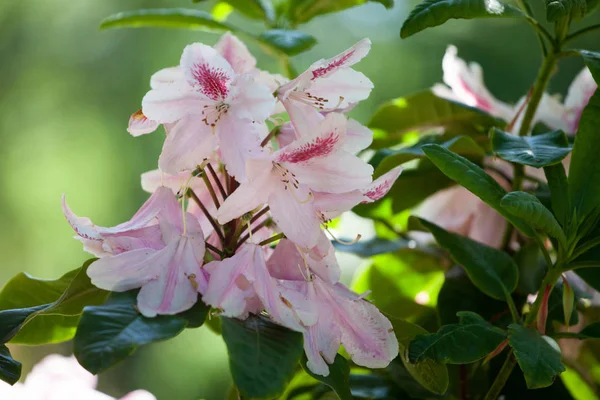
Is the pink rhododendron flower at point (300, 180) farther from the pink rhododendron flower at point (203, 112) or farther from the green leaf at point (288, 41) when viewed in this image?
the green leaf at point (288, 41)

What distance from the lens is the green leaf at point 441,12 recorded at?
0.55 m

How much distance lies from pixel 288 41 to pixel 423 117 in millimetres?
197

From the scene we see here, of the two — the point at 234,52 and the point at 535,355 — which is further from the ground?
the point at 234,52

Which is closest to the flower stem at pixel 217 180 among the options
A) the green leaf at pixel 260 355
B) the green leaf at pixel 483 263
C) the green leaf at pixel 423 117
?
the green leaf at pixel 260 355

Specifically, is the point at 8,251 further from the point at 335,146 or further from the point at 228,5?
the point at 335,146

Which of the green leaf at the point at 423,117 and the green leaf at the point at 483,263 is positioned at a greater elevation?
the green leaf at the point at 423,117

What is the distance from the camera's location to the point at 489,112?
2.64ft

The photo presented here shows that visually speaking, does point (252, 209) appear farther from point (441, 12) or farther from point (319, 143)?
point (441, 12)

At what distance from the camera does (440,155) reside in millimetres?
530

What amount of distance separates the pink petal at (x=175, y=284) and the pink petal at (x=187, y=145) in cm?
5

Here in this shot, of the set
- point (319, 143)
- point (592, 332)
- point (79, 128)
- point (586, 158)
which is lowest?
point (79, 128)

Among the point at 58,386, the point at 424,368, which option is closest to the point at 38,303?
the point at 58,386

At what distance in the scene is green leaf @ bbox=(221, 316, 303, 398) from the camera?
1.34 ft

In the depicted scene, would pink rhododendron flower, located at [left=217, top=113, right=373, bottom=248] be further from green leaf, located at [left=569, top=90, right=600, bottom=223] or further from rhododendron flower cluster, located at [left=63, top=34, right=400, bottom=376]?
green leaf, located at [left=569, top=90, right=600, bottom=223]
